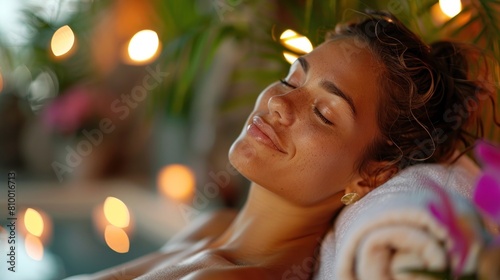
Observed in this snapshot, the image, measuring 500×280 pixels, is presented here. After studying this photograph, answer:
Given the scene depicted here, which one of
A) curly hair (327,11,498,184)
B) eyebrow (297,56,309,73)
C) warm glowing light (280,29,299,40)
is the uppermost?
warm glowing light (280,29,299,40)

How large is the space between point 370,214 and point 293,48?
2.29ft

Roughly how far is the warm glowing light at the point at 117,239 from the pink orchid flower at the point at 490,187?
1.78m

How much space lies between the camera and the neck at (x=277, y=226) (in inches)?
49.9

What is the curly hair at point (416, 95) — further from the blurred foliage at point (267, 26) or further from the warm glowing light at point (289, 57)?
the warm glowing light at point (289, 57)

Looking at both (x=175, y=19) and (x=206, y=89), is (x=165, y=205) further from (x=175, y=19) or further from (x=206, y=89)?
(x=175, y=19)

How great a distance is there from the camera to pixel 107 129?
3562mm

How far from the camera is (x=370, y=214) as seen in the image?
92cm

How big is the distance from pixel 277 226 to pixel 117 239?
1.31m

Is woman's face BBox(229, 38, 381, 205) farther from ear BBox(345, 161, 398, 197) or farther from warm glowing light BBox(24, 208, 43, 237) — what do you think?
warm glowing light BBox(24, 208, 43, 237)

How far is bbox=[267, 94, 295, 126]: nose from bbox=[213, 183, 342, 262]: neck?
0.50 ft

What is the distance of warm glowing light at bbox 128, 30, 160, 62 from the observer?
6.33 feet

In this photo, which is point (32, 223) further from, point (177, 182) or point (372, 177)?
point (372, 177)

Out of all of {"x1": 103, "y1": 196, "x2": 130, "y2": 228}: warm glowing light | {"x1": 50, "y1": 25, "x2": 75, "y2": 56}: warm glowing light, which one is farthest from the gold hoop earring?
{"x1": 50, "y1": 25, "x2": 75, "y2": 56}: warm glowing light

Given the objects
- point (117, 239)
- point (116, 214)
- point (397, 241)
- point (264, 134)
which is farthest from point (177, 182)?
point (397, 241)
